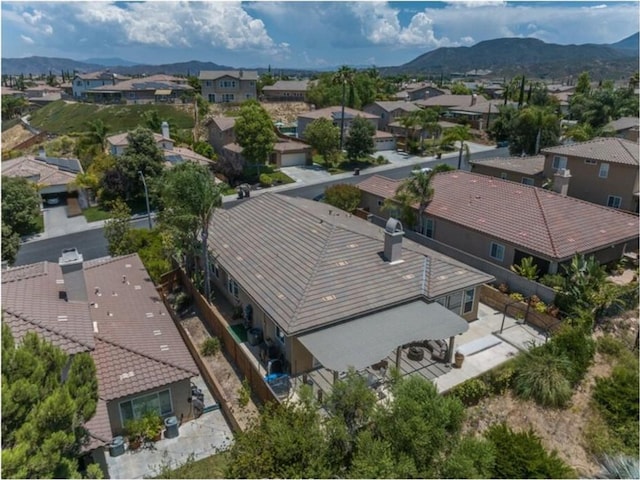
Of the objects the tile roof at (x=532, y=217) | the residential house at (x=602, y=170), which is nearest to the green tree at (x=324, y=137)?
the residential house at (x=602, y=170)

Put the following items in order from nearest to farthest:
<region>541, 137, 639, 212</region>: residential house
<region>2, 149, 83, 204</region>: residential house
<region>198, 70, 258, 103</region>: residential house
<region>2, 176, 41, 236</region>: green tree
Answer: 1. <region>541, 137, 639, 212</region>: residential house
2. <region>2, 176, 41, 236</region>: green tree
3. <region>2, 149, 83, 204</region>: residential house
4. <region>198, 70, 258, 103</region>: residential house

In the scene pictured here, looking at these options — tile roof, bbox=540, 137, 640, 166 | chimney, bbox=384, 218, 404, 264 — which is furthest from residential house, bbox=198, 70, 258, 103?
chimney, bbox=384, 218, 404, 264

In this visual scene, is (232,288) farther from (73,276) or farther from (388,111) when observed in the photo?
(388,111)

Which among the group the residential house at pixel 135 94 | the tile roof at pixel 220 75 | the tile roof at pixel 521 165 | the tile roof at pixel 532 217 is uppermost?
the tile roof at pixel 220 75

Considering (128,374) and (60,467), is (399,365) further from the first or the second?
(60,467)

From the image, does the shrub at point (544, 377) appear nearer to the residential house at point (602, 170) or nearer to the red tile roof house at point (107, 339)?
the red tile roof house at point (107, 339)

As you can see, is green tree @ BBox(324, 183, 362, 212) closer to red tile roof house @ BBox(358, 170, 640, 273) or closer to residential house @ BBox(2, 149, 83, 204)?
red tile roof house @ BBox(358, 170, 640, 273)
